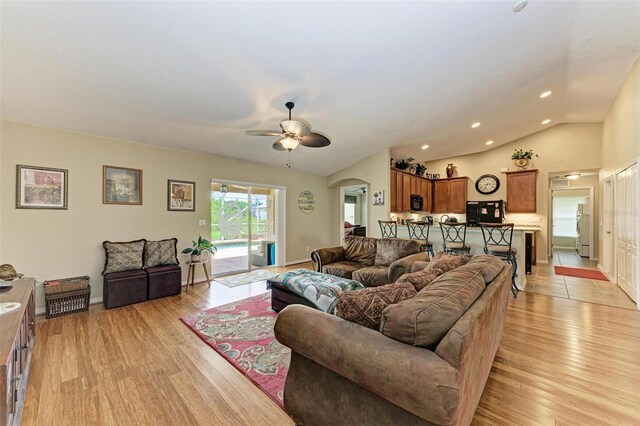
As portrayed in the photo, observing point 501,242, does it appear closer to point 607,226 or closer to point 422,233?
point 422,233

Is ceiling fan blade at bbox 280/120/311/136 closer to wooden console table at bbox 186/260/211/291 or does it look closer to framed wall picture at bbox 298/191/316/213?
wooden console table at bbox 186/260/211/291

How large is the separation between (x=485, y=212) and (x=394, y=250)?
16.0 feet

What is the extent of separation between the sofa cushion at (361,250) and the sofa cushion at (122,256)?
340cm

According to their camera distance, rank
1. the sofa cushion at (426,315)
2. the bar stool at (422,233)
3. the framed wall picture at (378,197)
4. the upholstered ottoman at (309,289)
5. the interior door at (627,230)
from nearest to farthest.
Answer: the sofa cushion at (426,315)
the upholstered ottoman at (309,289)
the interior door at (627,230)
the bar stool at (422,233)
the framed wall picture at (378,197)

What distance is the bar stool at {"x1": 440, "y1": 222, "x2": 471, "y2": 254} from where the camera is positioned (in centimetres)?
479

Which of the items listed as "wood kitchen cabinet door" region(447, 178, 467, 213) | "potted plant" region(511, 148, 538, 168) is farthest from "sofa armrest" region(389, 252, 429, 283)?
"potted plant" region(511, 148, 538, 168)

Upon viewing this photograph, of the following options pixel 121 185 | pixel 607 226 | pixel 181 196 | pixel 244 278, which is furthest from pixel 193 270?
pixel 607 226

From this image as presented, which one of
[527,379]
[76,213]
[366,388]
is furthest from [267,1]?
[76,213]

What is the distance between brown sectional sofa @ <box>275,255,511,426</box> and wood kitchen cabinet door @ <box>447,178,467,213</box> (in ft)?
23.2

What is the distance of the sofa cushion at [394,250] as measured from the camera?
4.03 meters

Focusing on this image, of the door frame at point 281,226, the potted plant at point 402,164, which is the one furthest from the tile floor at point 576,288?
the door frame at point 281,226

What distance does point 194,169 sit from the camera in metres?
5.02

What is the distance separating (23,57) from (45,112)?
1.10 metres

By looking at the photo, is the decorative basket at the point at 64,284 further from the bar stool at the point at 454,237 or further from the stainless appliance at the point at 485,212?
the stainless appliance at the point at 485,212
